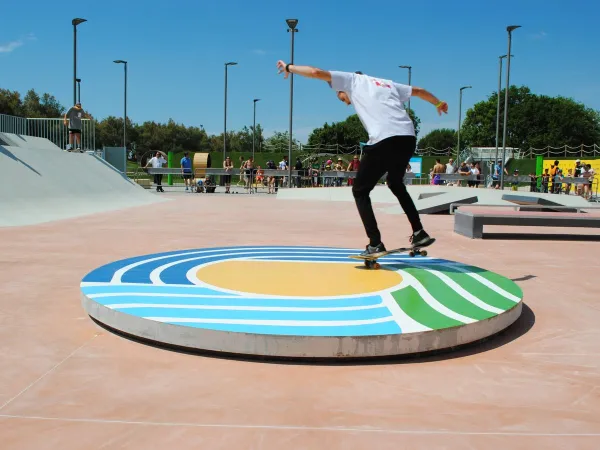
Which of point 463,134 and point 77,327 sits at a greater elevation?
point 463,134

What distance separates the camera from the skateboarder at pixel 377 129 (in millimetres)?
4871

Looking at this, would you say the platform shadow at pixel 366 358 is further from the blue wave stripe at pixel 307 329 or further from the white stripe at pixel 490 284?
the white stripe at pixel 490 284

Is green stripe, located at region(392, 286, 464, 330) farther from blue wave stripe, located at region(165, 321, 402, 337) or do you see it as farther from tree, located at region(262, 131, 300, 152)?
tree, located at region(262, 131, 300, 152)

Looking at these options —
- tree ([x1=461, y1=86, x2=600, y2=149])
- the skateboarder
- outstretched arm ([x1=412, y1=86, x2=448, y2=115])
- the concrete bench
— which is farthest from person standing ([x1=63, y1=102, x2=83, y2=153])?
tree ([x1=461, y1=86, x2=600, y2=149])

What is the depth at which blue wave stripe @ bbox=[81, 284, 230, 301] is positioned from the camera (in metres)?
3.79

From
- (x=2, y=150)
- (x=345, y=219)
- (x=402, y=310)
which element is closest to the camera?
(x=402, y=310)

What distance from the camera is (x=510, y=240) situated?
948 cm

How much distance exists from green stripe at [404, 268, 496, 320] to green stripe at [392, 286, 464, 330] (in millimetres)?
150

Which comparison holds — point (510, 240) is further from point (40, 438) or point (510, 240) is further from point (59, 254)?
point (40, 438)

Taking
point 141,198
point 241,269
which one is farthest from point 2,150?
point 241,269

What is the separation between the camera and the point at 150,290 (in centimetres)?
385

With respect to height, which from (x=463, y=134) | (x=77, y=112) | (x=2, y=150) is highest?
(x=463, y=134)

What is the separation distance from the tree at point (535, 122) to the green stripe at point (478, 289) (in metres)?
92.0

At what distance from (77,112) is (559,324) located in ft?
65.9
